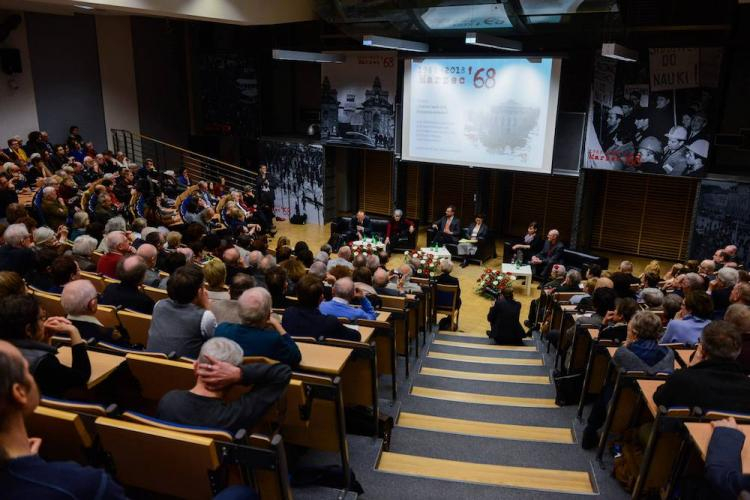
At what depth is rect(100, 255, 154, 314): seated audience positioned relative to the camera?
→ 418 cm

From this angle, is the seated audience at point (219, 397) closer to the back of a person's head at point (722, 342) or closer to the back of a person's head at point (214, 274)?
the back of a person's head at point (214, 274)

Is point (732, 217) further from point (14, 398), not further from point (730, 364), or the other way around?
point (14, 398)

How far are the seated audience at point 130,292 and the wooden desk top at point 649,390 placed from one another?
3.43 m

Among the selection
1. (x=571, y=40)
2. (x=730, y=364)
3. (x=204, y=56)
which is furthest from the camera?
(x=204, y=56)

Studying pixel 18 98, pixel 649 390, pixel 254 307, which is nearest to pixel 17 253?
pixel 254 307

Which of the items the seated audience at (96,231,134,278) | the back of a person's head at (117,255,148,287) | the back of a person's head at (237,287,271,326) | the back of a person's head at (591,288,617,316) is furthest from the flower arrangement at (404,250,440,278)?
the back of a person's head at (237,287,271,326)

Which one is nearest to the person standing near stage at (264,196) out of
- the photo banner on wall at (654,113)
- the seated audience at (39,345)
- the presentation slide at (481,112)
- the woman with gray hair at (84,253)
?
the presentation slide at (481,112)

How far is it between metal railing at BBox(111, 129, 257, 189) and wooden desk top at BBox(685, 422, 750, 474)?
1383cm

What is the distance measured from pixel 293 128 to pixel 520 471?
47.3ft

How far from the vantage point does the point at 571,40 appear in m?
11.4

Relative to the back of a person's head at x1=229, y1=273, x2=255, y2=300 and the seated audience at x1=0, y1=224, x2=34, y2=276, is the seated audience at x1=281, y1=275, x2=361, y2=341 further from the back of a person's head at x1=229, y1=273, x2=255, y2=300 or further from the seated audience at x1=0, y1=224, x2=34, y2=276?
the seated audience at x1=0, y1=224, x2=34, y2=276

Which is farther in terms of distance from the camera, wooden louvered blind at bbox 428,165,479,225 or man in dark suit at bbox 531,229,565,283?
wooden louvered blind at bbox 428,165,479,225

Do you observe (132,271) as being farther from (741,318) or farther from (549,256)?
(549,256)

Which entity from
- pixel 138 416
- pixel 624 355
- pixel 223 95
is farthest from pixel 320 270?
pixel 223 95
